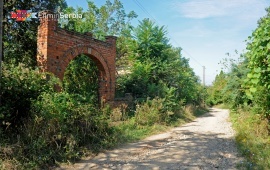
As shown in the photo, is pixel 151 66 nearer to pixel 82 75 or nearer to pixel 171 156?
pixel 82 75

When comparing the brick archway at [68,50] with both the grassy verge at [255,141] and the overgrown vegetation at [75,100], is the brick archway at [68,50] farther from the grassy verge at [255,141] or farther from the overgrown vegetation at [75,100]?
the grassy verge at [255,141]

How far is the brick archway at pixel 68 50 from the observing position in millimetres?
7898

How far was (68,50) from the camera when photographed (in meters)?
8.73

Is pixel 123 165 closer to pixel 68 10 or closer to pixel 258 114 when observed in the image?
pixel 258 114

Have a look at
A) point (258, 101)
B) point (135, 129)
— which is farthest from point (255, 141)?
point (135, 129)

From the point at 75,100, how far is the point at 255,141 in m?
4.91

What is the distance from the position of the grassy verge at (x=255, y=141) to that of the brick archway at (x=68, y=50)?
5.73m

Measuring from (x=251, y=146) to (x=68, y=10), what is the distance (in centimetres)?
1284

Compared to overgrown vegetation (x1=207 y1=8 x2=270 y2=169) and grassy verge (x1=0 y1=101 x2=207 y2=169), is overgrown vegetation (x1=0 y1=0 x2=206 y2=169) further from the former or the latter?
overgrown vegetation (x1=207 y1=8 x2=270 y2=169)

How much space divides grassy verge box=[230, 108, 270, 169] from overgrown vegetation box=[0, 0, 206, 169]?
3.19 meters

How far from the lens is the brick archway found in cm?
790

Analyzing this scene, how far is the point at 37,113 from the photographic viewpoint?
5.82 meters

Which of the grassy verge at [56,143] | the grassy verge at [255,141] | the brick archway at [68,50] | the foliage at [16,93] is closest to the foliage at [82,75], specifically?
the brick archway at [68,50]

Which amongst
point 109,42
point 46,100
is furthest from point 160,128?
point 46,100
